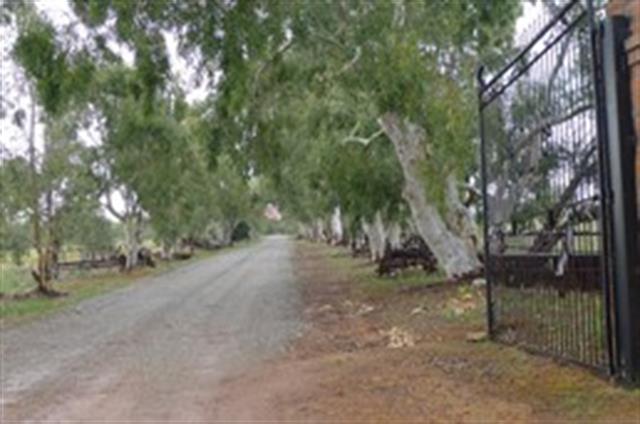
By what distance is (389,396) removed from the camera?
359 inches

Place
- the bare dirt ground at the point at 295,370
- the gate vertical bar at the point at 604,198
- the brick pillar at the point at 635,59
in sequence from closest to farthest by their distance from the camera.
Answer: the brick pillar at the point at 635,59, the gate vertical bar at the point at 604,198, the bare dirt ground at the point at 295,370

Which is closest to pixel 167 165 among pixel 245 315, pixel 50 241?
pixel 50 241

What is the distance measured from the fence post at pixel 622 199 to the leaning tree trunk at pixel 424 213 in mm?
13964

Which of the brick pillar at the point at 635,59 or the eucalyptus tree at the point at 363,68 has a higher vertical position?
the eucalyptus tree at the point at 363,68

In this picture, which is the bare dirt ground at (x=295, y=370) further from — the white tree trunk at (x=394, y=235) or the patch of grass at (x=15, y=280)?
the white tree trunk at (x=394, y=235)

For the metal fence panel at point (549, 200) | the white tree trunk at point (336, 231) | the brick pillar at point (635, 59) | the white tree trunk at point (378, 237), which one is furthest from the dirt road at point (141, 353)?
the white tree trunk at point (336, 231)

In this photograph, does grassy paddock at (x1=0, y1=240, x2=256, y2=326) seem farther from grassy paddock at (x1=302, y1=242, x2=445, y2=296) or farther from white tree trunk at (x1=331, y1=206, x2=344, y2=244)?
white tree trunk at (x1=331, y1=206, x2=344, y2=244)

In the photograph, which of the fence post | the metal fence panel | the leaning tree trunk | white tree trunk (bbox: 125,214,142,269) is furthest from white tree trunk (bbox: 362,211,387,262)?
the fence post

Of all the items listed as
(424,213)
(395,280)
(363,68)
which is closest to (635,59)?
(363,68)

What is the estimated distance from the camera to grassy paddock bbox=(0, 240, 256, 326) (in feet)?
78.3

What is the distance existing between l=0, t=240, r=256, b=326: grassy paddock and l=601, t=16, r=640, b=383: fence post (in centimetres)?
1629

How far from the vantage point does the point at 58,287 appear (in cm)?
3528

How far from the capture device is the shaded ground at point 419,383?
26.0 ft

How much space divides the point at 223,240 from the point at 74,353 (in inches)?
3362
